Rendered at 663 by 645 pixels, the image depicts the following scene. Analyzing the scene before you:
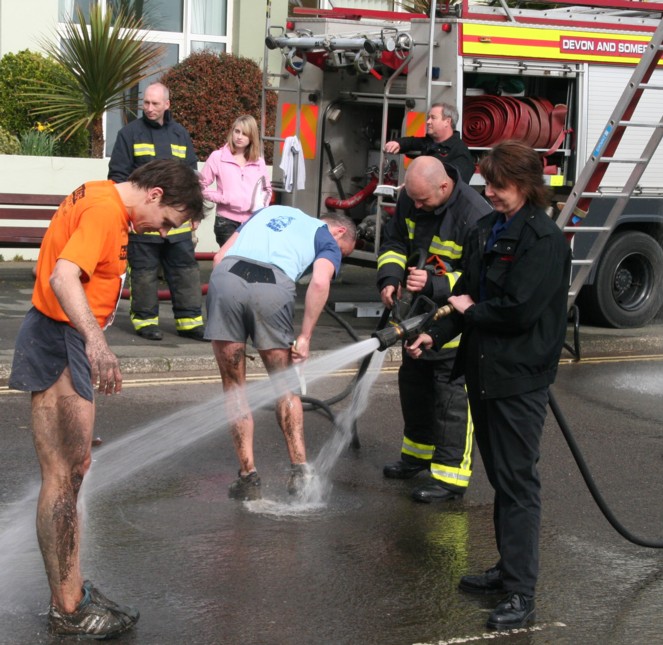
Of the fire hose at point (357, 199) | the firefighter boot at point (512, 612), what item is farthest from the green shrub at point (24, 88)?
the firefighter boot at point (512, 612)

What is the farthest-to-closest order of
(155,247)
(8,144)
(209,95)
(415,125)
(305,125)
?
(209,95)
(8,144)
(305,125)
(415,125)
(155,247)

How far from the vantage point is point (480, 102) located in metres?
10.9

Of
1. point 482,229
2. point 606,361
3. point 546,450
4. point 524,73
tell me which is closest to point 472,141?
point 524,73

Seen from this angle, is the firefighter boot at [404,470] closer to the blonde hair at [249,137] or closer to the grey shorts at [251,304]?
the grey shorts at [251,304]

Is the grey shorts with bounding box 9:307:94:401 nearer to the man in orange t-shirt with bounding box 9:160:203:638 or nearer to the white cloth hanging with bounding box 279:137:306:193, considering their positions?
the man in orange t-shirt with bounding box 9:160:203:638

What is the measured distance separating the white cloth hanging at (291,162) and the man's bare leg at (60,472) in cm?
768

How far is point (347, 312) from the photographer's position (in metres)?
A: 11.9

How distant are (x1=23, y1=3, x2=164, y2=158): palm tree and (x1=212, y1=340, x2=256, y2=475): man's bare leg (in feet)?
28.3

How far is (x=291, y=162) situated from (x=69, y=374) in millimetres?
7747

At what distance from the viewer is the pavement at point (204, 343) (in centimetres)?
934

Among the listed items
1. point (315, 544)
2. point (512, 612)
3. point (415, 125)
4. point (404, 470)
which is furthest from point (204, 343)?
point (512, 612)

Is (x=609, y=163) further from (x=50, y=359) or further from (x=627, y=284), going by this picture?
(x=50, y=359)

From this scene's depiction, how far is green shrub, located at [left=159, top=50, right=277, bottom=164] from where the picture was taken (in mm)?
15461

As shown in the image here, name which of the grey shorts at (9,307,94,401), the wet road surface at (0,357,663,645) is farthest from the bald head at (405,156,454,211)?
the grey shorts at (9,307,94,401)
